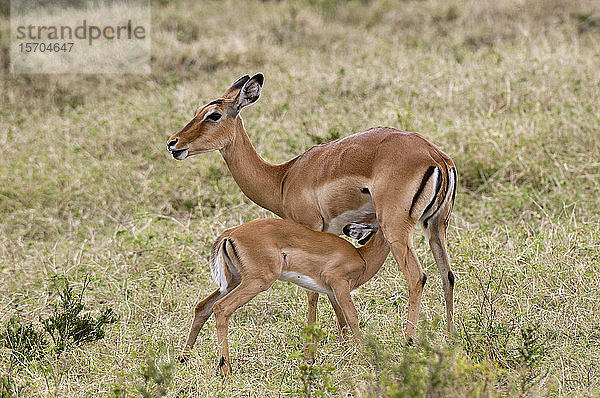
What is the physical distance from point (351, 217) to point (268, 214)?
5.88 ft

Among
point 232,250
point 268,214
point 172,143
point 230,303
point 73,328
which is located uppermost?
point 172,143

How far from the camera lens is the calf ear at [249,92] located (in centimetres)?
494

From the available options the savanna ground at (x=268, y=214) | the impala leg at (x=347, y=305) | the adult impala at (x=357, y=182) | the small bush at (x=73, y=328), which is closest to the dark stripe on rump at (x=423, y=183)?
the adult impala at (x=357, y=182)

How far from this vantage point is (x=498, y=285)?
16.1ft

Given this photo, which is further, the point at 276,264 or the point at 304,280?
the point at 304,280

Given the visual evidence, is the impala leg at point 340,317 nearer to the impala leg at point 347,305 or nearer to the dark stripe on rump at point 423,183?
the impala leg at point 347,305

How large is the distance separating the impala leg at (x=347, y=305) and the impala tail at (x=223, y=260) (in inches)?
22.2

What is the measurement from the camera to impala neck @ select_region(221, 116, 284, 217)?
16.5 feet

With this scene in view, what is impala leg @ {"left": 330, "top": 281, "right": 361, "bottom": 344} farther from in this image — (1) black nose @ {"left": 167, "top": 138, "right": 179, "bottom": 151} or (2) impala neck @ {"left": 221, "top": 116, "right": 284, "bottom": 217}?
(1) black nose @ {"left": 167, "top": 138, "right": 179, "bottom": 151}

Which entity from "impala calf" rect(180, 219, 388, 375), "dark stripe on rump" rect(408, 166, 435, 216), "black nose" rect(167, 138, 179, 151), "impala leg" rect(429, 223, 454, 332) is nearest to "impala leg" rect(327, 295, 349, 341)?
"impala calf" rect(180, 219, 388, 375)

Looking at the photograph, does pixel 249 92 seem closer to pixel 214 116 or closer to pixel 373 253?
pixel 214 116

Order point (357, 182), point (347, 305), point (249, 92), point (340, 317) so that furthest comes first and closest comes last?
1. point (249, 92)
2. point (340, 317)
3. point (357, 182)
4. point (347, 305)

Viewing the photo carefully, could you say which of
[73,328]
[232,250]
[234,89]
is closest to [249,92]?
[234,89]

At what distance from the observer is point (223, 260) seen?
432 centimetres
